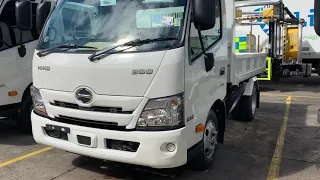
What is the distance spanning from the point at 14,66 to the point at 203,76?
10.9ft

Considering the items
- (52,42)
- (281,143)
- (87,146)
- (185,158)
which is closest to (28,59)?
(52,42)

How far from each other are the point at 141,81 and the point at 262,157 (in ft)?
8.56

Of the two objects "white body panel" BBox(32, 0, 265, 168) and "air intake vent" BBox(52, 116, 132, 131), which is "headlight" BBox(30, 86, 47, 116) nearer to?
"white body panel" BBox(32, 0, 265, 168)

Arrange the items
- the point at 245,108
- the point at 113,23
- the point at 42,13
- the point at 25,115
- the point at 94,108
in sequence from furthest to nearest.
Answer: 1. the point at 245,108
2. the point at 25,115
3. the point at 42,13
4. the point at 113,23
5. the point at 94,108

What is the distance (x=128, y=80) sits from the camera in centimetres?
334

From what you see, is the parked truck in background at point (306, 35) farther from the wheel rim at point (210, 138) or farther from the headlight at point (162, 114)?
the headlight at point (162, 114)

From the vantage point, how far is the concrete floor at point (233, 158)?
4.23 meters

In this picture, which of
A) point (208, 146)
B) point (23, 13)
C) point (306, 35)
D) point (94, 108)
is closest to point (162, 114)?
point (94, 108)

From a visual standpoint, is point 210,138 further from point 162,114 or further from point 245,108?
point 245,108

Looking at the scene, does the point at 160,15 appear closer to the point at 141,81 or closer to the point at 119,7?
the point at 119,7

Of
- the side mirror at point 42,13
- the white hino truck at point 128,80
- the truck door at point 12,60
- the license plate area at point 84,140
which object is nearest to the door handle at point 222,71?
A: the white hino truck at point 128,80

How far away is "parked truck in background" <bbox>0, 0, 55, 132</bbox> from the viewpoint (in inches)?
214

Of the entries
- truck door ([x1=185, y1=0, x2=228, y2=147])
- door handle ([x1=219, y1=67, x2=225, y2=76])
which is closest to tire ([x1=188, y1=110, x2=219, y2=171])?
truck door ([x1=185, y1=0, x2=228, y2=147])

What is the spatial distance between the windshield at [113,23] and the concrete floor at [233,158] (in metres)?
1.59
